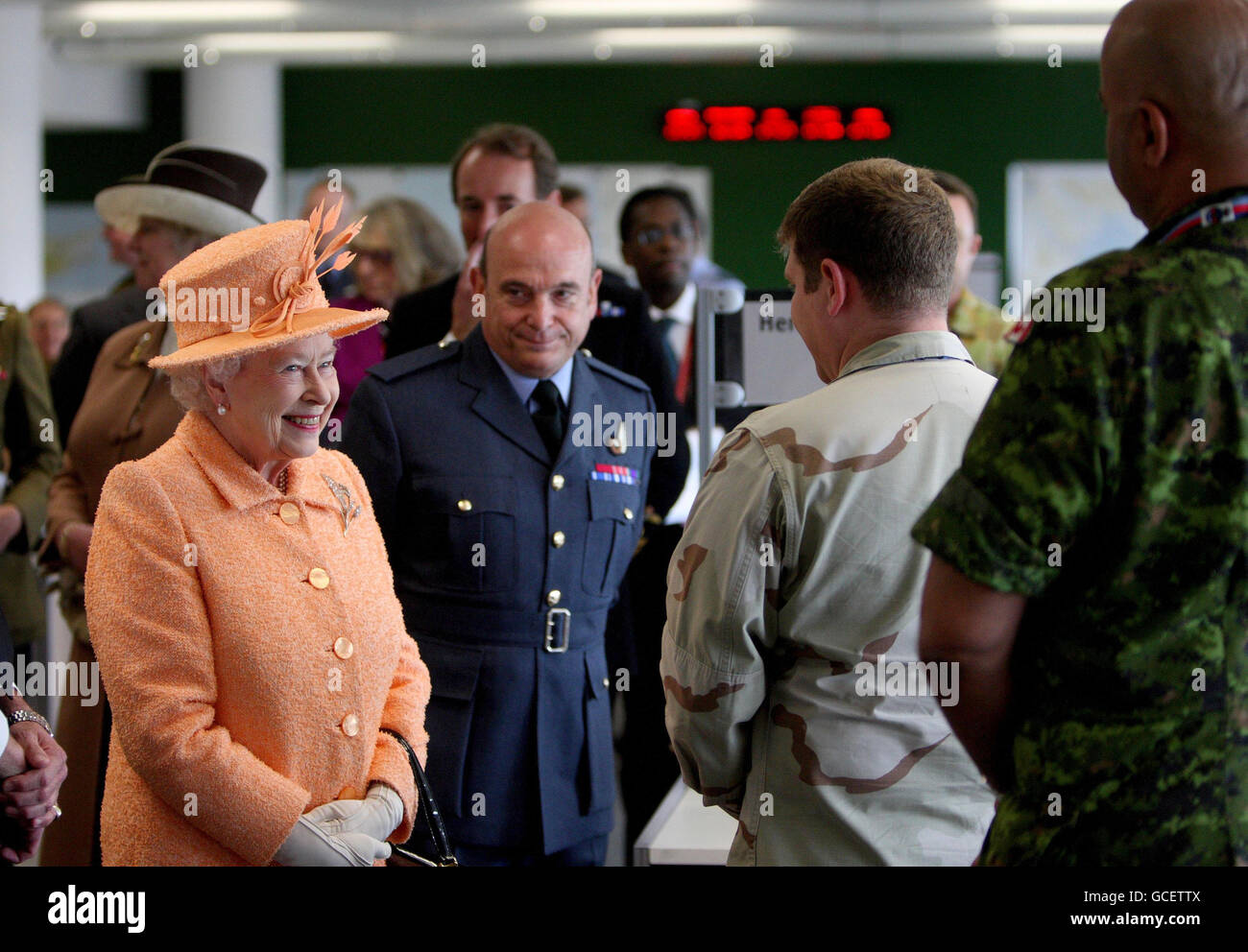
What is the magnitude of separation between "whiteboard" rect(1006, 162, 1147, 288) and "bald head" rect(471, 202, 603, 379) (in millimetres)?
7855

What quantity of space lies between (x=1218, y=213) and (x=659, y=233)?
11.3 feet

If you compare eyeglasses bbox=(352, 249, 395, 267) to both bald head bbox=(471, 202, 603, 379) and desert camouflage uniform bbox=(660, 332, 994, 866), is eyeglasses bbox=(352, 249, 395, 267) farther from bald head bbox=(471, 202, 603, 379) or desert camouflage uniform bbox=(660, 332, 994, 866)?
desert camouflage uniform bbox=(660, 332, 994, 866)

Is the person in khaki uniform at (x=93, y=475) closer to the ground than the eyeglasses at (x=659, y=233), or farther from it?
closer to the ground

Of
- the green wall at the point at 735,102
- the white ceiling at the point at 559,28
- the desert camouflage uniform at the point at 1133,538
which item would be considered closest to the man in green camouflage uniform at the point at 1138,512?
the desert camouflage uniform at the point at 1133,538

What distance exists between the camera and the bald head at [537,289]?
238 cm

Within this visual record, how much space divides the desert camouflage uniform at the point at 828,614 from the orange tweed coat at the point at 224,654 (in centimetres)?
42

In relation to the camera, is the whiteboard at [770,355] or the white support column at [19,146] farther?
the white support column at [19,146]

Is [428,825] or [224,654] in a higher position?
[224,654]

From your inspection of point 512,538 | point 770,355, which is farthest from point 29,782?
point 770,355

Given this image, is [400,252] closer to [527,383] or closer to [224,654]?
[527,383]

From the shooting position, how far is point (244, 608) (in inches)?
63.2

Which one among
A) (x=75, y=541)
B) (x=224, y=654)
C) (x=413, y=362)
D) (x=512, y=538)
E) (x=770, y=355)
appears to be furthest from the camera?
(x=770, y=355)

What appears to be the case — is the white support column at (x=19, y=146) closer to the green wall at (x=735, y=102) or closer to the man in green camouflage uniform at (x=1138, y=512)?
the green wall at (x=735, y=102)
